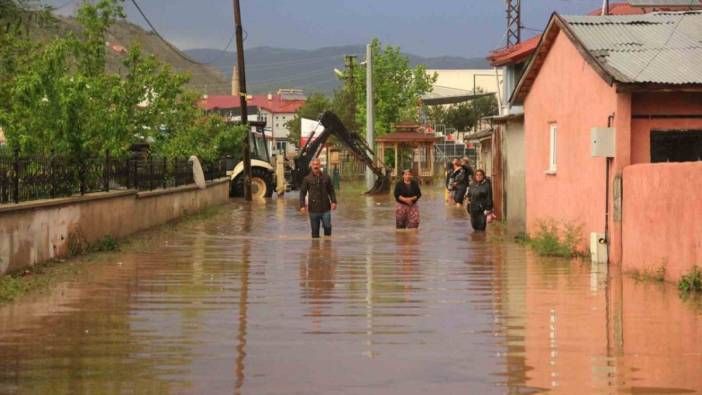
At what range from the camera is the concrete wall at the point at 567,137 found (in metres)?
22.1

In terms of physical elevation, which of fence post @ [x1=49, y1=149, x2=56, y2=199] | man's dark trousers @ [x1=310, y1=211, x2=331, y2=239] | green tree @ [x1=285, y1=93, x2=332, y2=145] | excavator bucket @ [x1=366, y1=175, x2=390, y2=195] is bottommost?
man's dark trousers @ [x1=310, y1=211, x2=331, y2=239]

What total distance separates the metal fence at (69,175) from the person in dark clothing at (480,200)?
306 inches

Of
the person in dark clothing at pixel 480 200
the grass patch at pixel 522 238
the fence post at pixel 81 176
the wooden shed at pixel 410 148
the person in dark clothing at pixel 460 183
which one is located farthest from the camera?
the wooden shed at pixel 410 148

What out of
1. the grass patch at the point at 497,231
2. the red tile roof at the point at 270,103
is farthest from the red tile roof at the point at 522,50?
the red tile roof at the point at 270,103

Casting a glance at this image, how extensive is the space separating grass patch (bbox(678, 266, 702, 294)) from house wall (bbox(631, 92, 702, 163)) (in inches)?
189

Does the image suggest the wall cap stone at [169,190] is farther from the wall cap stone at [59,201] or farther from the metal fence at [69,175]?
the wall cap stone at [59,201]

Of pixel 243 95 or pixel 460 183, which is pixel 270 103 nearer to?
pixel 243 95

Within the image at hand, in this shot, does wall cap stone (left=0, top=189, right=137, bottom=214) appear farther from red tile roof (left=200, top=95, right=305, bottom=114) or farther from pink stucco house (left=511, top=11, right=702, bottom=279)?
red tile roof (left=200, top=95, right=305, bottom=114)

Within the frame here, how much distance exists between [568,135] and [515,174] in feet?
22.6

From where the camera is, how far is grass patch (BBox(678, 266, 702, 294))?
16.5m

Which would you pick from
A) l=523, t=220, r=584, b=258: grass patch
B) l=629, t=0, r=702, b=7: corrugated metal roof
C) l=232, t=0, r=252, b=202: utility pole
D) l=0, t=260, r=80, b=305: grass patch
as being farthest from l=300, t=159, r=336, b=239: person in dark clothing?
l=232, t=0, r=252, b=202: utility pole

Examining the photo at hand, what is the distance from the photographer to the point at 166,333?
43.3 ft

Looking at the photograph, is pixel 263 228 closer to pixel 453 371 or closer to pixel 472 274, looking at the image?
pixel 472 274

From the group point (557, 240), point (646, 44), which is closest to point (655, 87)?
point (646, 44)
